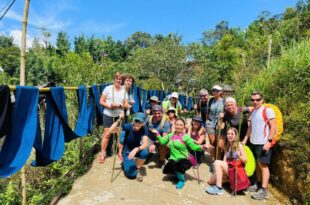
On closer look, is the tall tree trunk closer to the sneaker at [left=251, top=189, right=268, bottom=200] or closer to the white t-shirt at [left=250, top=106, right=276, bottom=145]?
the white t-shirt at [left=250, top=106, right=276, bottom=145]

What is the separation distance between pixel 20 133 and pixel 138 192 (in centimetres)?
212

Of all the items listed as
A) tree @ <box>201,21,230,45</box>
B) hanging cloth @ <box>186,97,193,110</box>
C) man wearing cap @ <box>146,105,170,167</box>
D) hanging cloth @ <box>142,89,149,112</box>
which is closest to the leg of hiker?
man wearing cap @ <box>146,105,170,167</box>

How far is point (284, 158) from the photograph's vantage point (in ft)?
14.3

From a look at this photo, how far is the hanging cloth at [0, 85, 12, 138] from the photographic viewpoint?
241cm

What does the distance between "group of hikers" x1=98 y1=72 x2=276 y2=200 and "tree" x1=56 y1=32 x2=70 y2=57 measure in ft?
126

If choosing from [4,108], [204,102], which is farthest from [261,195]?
[4,108]

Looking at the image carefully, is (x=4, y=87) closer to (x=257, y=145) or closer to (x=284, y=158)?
(x=257, y=145)

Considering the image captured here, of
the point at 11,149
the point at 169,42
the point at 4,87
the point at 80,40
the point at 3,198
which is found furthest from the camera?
the point at 80,40

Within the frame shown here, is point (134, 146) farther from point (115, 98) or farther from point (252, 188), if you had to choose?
point (252, 188)

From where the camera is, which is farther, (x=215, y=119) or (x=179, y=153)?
(x=215, y=119)

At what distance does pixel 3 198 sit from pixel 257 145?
11.9 feet

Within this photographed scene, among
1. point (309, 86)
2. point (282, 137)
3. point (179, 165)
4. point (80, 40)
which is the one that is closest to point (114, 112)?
point (179, 165)

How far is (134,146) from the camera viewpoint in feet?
16.0

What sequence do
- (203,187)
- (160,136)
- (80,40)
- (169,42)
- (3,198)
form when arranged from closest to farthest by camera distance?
1. (3,198)
2. (203,187)
3. (160,136)
4. (169,42)
5. (80,40)
